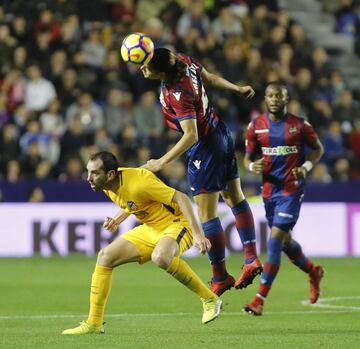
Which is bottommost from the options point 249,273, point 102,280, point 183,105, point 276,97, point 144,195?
point 249,273

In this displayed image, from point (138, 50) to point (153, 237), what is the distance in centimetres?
156

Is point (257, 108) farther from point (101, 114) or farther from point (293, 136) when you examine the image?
point (293, 136)

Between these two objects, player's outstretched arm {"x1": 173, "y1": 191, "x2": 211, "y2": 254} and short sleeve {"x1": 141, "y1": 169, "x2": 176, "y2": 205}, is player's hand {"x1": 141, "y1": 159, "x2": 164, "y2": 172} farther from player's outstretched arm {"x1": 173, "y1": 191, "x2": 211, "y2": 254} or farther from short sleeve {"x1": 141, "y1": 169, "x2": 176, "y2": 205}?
player's outstretched arm {"x1": 173, "y1": 191, "x2": 211, "y2": 254}

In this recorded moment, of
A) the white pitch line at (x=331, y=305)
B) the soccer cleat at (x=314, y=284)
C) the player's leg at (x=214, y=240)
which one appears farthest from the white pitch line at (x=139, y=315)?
the player's leg at (x=214, y=240)

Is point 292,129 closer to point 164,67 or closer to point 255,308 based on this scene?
point 255,308

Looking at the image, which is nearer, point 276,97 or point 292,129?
point 276,97

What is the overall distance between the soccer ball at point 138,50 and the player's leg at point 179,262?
1419 millimetres

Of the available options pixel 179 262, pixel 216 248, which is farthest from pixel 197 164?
pixel 179 262

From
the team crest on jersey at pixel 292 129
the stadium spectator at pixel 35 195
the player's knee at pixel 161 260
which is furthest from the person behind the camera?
the stadium spectator at pixel 35 195

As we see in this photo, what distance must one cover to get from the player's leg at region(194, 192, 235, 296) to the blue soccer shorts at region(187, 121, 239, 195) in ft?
0.34

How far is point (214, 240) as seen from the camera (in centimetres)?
1084

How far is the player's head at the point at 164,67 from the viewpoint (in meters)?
9.93

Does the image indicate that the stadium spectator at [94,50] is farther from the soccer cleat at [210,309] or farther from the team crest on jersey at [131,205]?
the soccer cleat at [210,309]

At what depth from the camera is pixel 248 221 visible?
11008mm
